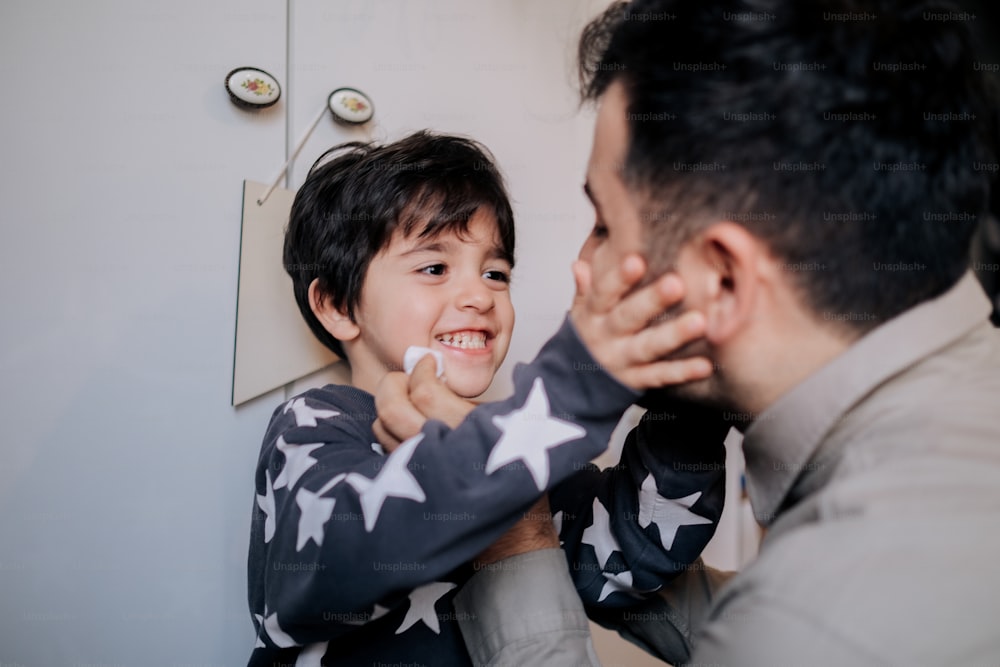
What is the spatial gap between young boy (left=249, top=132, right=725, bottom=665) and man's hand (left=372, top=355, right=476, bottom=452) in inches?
1.5

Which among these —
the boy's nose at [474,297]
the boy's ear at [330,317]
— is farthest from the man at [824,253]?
the boy's ear at [330,317]

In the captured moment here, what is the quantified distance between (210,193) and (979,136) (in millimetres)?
972

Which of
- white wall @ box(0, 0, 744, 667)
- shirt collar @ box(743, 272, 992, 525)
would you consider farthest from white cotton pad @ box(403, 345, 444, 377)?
shirt collar @ box(743, 272, 992, 525)

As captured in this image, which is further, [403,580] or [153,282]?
[153,282]

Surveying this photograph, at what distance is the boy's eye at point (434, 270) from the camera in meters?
1.03

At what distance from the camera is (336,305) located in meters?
1.06

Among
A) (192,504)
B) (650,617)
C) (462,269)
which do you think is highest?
(462,269)

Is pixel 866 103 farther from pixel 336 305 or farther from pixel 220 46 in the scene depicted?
pixel 220 46

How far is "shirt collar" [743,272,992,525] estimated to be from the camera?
567 mm

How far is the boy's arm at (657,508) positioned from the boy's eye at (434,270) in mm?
390

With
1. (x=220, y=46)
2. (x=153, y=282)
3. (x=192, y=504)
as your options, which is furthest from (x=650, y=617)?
(x=220, y=46)

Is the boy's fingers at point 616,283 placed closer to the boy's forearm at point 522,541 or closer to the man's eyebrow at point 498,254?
the boy's forearm at point 522,541

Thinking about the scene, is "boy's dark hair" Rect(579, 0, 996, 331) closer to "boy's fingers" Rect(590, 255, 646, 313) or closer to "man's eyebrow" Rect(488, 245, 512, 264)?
"boy's fingers" Rect(590, 255, 646, 313)

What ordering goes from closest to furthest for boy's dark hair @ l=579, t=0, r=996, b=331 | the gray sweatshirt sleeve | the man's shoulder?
1. the man's shoulder
2. boy's dark hair @ l=579, t=0, r=996, b=331
3. the gray sweatshirt sleeve
